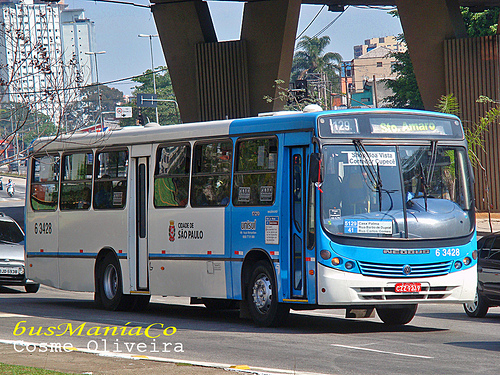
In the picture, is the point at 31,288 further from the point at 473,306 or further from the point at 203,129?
the point at 473,306

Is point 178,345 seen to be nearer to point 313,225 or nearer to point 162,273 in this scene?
point 313,225

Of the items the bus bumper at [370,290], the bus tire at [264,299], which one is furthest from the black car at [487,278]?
the bus tire at [264,299]

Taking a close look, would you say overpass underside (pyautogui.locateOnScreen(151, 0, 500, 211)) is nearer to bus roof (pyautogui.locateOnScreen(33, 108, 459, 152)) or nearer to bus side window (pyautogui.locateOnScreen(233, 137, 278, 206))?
bus roof (pyautogui.locateOnScreen(33, 108, 459, 152))

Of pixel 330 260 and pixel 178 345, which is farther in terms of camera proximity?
pixel 330 260

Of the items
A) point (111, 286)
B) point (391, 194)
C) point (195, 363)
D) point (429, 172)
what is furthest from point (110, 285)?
point (195, 363)

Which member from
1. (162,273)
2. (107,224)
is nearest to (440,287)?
(162,273)

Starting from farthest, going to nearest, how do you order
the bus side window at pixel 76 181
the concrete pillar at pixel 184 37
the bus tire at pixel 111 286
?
the concrete pillar at pixel 184 37 → the bus side window at pixel 76 181 → the bus tire at pixel 111 286

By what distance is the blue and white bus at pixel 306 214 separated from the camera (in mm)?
11547

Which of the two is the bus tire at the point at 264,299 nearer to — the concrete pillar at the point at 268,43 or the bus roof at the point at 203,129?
the bus roof at the point at 203,129

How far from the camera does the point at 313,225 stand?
11.7 meters

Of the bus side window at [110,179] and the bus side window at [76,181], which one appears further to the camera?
the bus side window at [76,181]

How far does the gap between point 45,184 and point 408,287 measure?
865 centimetres

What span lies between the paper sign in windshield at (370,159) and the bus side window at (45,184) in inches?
286

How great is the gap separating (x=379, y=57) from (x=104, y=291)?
119 meters
